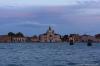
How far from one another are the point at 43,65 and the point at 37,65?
89 centimetres

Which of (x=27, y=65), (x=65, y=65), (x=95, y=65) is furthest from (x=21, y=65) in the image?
(x=95, y=65)

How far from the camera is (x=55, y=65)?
2469 inches

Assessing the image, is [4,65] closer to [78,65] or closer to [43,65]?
[43,65]

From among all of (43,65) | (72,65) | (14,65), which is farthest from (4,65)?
(72,65)

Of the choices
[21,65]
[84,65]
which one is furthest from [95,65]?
[21,65]

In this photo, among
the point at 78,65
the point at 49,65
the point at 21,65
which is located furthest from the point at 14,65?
the point at 78,65

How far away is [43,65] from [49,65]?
856mm

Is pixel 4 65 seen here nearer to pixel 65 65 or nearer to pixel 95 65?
pixel 65 65

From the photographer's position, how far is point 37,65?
61.8 m

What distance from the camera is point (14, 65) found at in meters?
64.4

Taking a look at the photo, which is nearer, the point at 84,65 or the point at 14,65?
the point at 84,65

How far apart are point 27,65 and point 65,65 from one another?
538 centimetres

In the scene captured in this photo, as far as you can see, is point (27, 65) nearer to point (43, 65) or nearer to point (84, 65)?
point (43, 65)

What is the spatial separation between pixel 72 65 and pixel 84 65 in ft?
7.60
